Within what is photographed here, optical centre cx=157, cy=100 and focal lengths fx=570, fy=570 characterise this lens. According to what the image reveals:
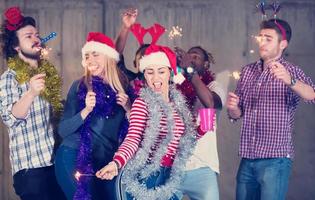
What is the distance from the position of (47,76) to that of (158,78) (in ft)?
3.16

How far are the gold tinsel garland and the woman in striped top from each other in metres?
0.78

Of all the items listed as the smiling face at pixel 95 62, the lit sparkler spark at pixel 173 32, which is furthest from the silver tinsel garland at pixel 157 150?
the lit sparkler spark at pixel 173 32

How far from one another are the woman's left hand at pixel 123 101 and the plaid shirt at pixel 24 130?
60 centimetres

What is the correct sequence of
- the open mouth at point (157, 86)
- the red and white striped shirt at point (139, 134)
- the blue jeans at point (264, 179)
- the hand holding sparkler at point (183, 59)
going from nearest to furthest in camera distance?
the red and white striped shirt at point (139, 134), the open mouth at point (157, 86), the blue jeans at point (264, 179), the hand holding sparkler at point (183, 59)

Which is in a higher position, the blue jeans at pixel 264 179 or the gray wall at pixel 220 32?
the gray wall at pixel 220 32

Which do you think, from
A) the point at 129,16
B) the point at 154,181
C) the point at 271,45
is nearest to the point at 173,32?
the point at 129,16

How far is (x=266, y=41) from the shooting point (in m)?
4.21

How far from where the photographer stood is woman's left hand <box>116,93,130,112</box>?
12.9 ft

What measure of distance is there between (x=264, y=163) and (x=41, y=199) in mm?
1608

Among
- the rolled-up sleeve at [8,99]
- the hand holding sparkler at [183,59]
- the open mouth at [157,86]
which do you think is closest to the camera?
the open mouth at [157,86]

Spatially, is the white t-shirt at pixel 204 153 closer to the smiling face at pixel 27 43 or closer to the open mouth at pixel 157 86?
the open mouth at pixel 157 86

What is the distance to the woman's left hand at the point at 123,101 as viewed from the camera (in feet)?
12.9

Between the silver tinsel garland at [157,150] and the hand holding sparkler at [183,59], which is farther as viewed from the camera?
the hand holding sparkler at [183,59]

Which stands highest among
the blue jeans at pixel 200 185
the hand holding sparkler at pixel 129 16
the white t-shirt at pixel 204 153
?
the hand holding sparkler at pixel 129 16
